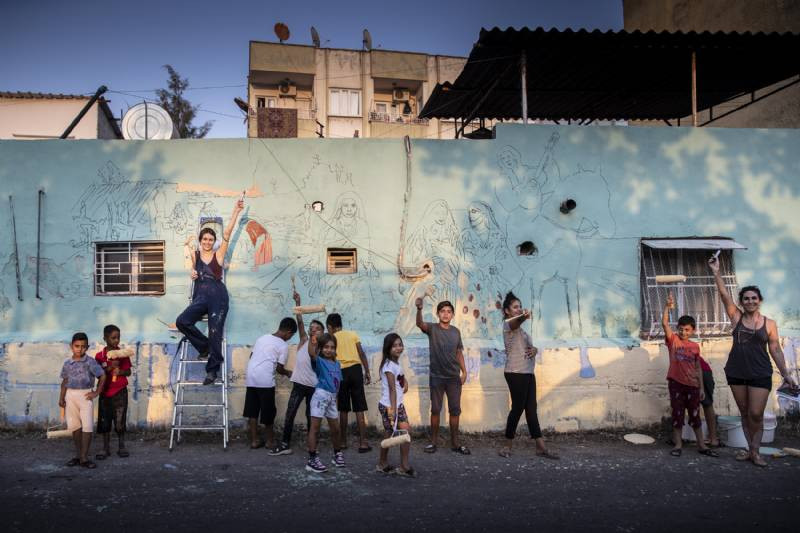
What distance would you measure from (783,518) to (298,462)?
4693 millimetres

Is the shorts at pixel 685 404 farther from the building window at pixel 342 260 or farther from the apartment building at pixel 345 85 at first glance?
the apartment building at pixel 345 85

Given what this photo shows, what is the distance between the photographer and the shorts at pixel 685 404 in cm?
725

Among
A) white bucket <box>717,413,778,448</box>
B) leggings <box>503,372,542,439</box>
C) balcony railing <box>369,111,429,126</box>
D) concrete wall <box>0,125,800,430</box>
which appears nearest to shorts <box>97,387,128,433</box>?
concrete wall <box>0,125,800,430</box>

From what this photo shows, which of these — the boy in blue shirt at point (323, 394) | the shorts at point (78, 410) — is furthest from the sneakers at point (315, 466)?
the shorts at point (78, 410)

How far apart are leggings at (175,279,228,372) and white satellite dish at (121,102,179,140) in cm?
288

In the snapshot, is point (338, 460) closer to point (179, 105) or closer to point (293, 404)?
point (293, 404)

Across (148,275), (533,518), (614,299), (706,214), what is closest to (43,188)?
(148,275)

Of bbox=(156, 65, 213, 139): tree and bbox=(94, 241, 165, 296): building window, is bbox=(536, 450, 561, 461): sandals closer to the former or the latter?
bbox=(94, 241, 165, 296): building window

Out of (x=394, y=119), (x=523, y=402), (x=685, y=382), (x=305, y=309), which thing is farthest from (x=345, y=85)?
(x=685, y=382)

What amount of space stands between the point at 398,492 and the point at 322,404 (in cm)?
127

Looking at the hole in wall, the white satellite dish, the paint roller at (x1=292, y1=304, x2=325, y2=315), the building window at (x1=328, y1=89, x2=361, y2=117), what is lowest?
the paint roller at (x1=292, y1=304, x2=325, y2=315)

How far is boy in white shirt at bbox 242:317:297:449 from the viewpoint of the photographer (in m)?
7.22

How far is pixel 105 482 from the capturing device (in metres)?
5.95

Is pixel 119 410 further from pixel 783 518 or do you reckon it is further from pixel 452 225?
pixel 783 518
